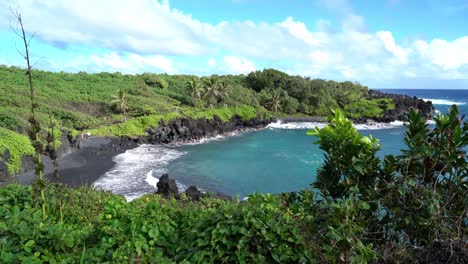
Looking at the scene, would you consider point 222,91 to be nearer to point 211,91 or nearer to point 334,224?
point 211,91

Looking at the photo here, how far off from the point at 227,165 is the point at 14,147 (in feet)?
61.2

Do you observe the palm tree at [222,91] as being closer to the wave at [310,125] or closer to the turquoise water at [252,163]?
the wave at [310,125]

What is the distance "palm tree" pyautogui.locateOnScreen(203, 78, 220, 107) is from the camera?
6063 cm

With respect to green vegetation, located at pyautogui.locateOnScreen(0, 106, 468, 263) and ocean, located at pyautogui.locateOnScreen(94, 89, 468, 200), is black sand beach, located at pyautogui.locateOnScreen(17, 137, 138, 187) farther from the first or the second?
green vegetation, located at pyautogui.locateOnScreen(0, 106, 468, 263)

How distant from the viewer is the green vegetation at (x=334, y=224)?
3812 millimetres

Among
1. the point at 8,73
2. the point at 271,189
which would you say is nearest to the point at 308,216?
the point at 271,189

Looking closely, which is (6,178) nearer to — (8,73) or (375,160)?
(375,160)

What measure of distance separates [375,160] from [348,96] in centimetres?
8249

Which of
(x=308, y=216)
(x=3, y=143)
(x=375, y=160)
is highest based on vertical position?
(x=375, y=160)

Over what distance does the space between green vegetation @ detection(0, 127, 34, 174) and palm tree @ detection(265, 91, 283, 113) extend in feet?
173

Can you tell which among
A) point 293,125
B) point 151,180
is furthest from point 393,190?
point 293,125

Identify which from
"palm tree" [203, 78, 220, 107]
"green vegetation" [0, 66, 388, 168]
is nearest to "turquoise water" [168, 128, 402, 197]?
"green vegetation" [0, 66, 388, 168]

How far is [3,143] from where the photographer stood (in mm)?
25688

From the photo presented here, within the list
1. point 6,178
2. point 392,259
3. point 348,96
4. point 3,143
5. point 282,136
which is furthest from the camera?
point 348,96
